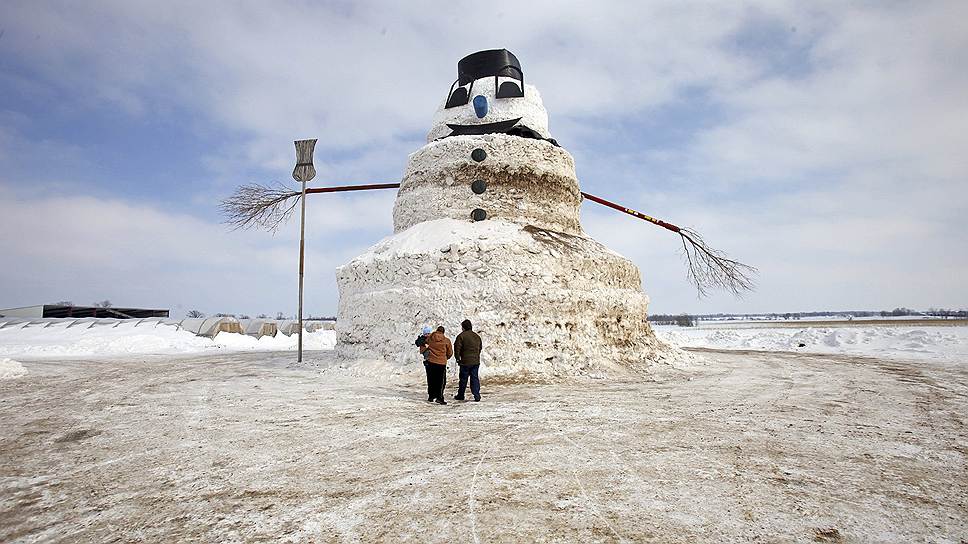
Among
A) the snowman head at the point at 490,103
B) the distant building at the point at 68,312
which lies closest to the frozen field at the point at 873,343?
the snowman head at the point at 490,103

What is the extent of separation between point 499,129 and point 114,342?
19777 millimetres

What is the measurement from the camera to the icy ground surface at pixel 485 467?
10.8ft

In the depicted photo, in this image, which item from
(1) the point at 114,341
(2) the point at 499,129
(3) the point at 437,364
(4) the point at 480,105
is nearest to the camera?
(3) the point at 437,364

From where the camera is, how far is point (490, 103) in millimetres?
15633

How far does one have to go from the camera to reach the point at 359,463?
15.6ft

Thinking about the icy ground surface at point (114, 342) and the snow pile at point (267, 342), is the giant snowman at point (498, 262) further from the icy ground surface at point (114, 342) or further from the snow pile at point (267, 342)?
the icy ground surface at point (114, 342)

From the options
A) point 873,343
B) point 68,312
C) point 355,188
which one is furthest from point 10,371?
point 873,343

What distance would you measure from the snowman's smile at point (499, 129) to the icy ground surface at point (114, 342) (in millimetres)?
15211

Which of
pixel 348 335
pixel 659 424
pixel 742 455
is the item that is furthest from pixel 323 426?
pixel 348 335

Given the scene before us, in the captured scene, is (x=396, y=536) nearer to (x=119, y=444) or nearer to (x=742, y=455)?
(x=742, y=455)

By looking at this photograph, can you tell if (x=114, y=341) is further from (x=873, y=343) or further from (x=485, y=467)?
(x=873, y=343)

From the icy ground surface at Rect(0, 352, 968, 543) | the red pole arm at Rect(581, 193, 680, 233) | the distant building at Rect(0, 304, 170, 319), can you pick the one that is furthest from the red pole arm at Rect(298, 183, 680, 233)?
the distant building at Rect(0, 304, 170, 319)

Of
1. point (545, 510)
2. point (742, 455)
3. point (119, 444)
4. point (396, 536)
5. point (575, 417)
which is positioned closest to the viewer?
point (396, 536)

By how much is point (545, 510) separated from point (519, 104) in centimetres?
1399
